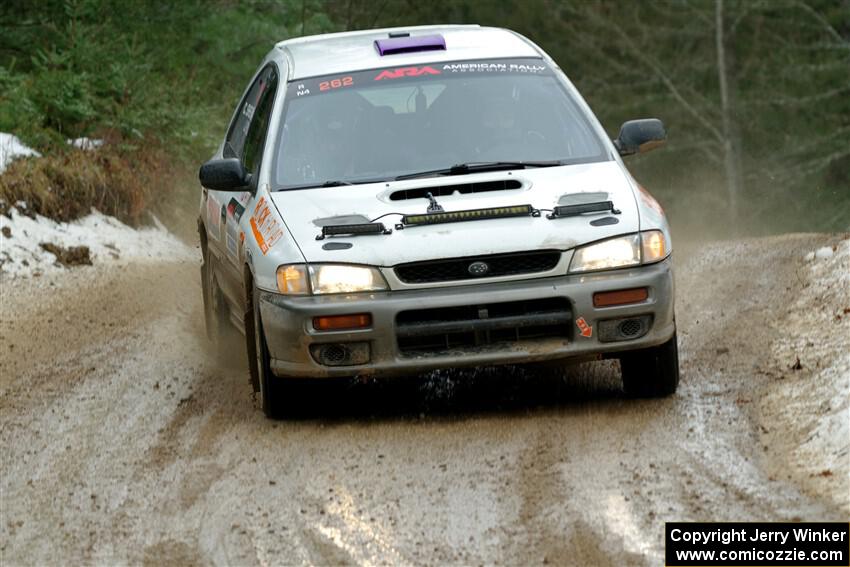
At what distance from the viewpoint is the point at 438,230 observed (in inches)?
290

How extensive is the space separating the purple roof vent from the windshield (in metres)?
0.29

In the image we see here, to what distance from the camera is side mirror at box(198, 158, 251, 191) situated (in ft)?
27.1

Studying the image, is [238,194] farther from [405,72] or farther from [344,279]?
[344,279]

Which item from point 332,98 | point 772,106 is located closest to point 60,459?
point 332,98

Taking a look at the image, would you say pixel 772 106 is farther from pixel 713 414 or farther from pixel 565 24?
pixel 713 414

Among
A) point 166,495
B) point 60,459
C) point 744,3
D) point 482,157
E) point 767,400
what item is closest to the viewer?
point 166,495

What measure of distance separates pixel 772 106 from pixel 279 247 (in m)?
33.5

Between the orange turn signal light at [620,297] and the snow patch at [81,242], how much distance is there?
618 centimetres

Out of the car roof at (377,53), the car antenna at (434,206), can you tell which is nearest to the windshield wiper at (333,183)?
the car antenna at (434,206)

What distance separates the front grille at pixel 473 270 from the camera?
23.8 ft

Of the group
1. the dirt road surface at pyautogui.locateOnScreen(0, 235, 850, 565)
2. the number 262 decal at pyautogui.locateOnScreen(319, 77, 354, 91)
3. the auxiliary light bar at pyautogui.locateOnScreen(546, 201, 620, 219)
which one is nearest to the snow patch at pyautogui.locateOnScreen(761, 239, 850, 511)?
the dirt road surface at pyautogui.locateOnScreen(0, 235, 850, 565)

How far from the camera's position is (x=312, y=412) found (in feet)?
25.8

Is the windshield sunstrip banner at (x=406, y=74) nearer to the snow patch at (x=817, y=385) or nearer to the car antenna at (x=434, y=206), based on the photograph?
the car antenna at (x=434, y=206)

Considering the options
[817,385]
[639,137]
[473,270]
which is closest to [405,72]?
[639,137]
